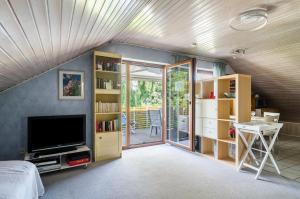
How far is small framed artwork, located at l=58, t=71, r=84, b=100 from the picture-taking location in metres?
3.43

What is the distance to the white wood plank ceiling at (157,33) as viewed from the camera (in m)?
1.15

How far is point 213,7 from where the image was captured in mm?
2473

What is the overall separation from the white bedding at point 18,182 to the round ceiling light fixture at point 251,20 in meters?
3.31

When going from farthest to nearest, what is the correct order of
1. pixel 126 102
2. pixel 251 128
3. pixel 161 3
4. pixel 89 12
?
pixel 126 102 < pixel 251 128 < pixel 161 3 < pixel 89 12

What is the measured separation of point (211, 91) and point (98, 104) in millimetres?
2522

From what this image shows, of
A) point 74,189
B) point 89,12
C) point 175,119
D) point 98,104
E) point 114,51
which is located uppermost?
point 114,51

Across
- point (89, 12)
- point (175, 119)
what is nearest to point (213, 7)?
point (89, 12)

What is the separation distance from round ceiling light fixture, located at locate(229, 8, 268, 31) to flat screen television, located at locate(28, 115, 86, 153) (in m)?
3.01

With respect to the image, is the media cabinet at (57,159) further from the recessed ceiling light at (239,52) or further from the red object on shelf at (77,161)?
the recessed ceiling light at (239,52)

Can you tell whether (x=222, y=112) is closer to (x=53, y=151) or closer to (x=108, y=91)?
(x=108, y=91)

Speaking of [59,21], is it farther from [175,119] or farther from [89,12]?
[175,119]

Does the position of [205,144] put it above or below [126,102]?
below

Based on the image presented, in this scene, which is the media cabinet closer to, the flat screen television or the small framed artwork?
the flat screen television

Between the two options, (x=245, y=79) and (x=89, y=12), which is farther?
(x=245, y=79)
